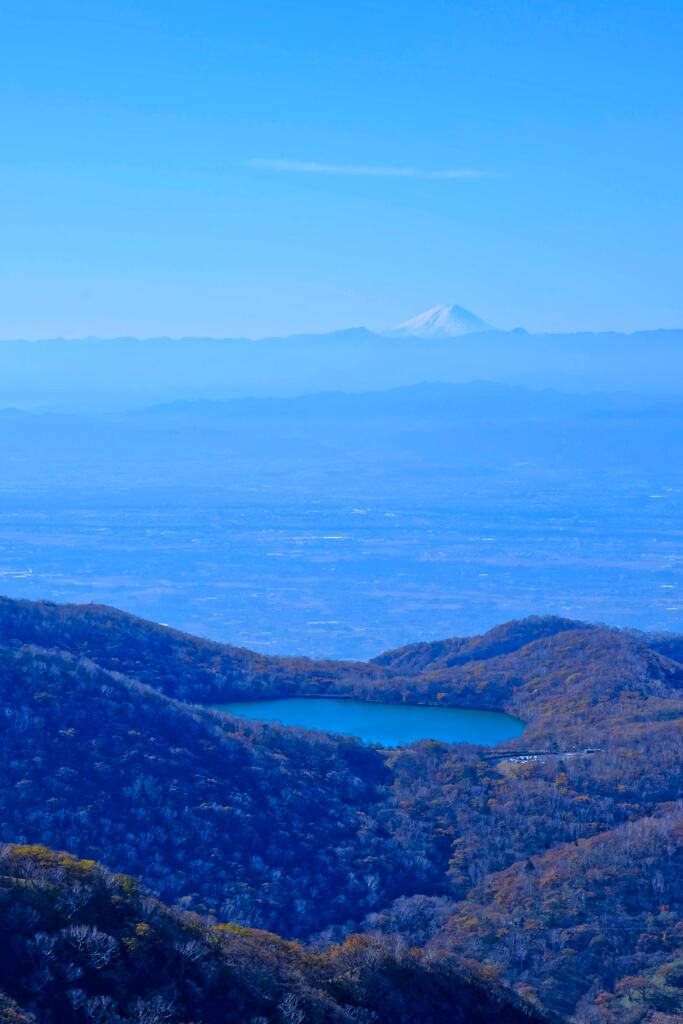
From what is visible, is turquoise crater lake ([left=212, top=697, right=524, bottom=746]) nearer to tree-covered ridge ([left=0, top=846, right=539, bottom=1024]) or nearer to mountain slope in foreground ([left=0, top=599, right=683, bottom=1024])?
mountain slope in foreground ([left=0, top=599, right=683, bottom=1024])

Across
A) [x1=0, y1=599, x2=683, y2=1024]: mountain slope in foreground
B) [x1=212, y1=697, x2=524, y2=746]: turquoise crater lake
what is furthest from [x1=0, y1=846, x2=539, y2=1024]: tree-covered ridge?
[x1=212, y1=697, x2=524, y2=746]: turquoise crater lake

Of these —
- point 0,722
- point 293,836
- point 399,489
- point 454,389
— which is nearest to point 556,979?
point 293,836

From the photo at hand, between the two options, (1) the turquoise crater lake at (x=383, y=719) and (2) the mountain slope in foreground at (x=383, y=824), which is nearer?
(2) the mountain slope in foreground at (x=383, y=824)

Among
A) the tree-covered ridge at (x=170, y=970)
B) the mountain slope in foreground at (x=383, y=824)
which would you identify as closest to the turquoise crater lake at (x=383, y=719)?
the mountain slope in foreground at (x=383, y=824)

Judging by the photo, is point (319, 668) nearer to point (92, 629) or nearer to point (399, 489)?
point (92, 629)

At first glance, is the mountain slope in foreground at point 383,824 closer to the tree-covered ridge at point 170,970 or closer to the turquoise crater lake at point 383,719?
the tree-covered ridge at point 170,970

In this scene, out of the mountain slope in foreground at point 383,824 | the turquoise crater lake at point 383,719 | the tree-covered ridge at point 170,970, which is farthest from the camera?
the turquoise crater lake at point 383,719
